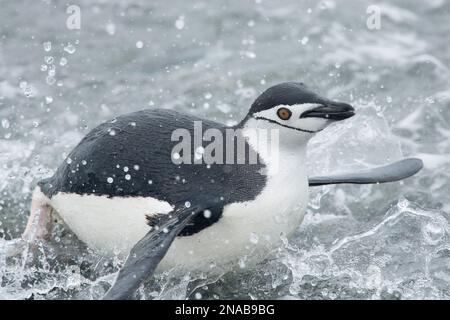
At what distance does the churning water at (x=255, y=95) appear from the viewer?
168 inches

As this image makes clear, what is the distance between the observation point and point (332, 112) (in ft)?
12.2

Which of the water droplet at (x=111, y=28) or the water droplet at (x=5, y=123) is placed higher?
the water droplet at (x=111, y=28)

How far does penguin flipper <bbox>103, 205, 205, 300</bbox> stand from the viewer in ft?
11.0

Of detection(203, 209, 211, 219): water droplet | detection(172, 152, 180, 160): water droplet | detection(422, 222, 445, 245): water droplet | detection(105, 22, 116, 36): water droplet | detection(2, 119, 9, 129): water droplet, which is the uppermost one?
detection(105, 22, 116, 36): water droplet

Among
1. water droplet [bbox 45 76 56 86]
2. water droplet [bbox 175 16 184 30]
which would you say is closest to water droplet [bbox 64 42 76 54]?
water droplet [bbox 45 76 56 86]

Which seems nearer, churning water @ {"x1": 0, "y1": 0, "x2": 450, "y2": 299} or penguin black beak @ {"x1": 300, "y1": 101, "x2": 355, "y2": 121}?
penguin black beak @ {"x1": 300, "y1": 101, "x2": 355, "y2": 121}

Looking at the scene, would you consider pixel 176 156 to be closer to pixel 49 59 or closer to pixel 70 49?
pixel 49 59

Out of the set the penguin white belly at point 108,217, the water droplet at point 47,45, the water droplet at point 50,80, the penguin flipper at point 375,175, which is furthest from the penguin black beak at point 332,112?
the water droplet at point 47,45

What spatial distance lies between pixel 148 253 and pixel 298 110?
0.90 metres

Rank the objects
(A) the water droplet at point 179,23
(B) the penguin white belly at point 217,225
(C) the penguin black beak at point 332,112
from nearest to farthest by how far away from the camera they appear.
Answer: (C) the penguin black beak at point 332,112 → (B) the penguin white belly at point 217,225 → (A) the water droplet at point 179,23

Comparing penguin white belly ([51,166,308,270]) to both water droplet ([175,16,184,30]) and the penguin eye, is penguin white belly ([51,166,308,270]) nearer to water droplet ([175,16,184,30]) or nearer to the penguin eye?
the penguin eye

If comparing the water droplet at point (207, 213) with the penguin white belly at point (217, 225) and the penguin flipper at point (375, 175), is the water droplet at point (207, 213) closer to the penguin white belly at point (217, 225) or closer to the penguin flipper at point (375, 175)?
the penguin white belly at point (217, 225)

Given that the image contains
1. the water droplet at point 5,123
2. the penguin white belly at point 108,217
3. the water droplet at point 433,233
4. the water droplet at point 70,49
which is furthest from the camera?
the water droplet at point 70,49

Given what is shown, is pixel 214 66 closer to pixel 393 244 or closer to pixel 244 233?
pixel 393 244
